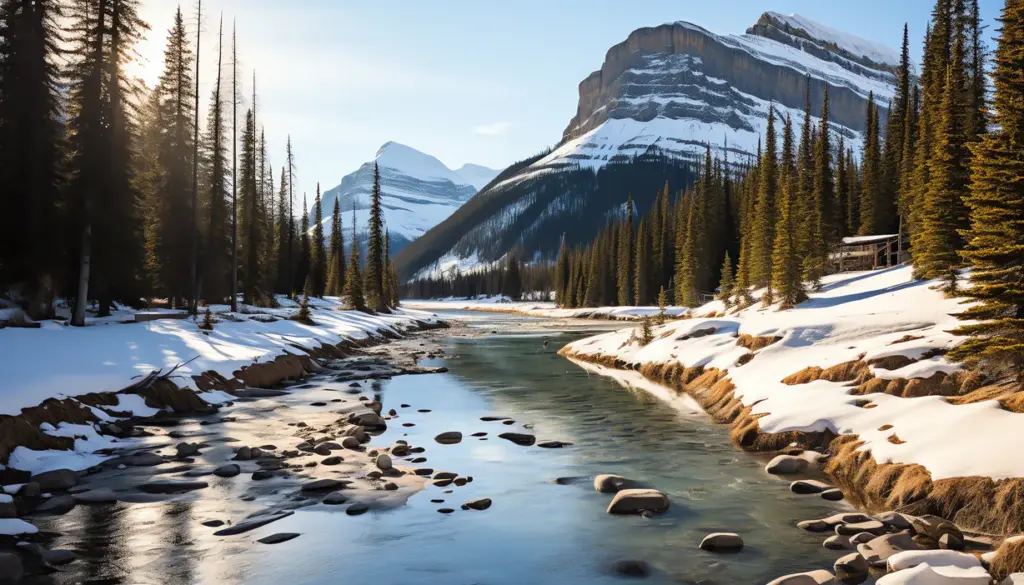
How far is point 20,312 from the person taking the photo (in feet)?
86.6

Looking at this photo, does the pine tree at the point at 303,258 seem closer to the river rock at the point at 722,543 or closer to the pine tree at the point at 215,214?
the pine tree at the point at 215,214

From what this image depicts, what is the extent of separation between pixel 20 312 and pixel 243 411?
12798mm

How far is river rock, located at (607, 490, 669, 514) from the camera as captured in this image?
12.1 metres

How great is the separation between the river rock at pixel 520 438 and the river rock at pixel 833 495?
293 inches

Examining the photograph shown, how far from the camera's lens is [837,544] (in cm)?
1005

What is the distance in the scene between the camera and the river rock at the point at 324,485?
12977 millimetres

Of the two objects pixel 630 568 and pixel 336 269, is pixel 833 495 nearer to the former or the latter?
pixel 630 568

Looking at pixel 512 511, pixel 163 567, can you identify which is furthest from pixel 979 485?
pixel 163 567

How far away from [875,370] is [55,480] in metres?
19.3

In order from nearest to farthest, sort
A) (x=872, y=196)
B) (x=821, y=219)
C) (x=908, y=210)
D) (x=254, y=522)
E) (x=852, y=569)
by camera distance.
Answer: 1. (x=852, y=569)
2. (x=254, y=522)
3. (x=908, y=210)
4. (x=821, y=219)
5. (x=872, y=196)

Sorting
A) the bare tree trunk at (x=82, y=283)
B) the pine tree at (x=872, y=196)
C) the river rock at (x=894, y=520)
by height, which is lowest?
the river rock at (x=894, y=520)

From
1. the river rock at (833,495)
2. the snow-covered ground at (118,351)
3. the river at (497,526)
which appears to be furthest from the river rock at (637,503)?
the snow-covered ground at (118,351)

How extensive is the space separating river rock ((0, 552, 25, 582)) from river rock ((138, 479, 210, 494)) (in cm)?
384

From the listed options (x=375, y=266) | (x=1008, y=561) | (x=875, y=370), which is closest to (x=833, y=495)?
(x=1008, y=561)
